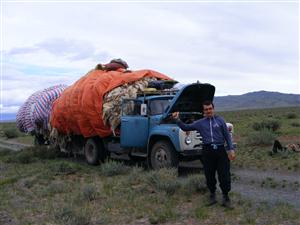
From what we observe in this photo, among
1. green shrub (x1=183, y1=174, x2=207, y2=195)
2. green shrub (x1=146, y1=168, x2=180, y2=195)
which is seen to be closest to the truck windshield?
green shrub (x1=146, y1=168, x2=180, y2=195)

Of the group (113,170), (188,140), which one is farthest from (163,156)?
(113,170)

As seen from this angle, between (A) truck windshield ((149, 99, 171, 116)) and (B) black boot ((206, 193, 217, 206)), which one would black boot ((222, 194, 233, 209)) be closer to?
(B) black boot ((206, 193, 217, 206))

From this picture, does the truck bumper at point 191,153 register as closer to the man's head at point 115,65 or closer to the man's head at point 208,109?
the man's head at point 208,109

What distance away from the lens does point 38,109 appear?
66.1 ft

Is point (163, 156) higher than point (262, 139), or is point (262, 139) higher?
point (262, 139)

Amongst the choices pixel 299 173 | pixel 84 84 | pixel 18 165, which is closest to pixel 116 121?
pixel 84 84

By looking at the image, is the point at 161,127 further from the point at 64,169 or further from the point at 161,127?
the point at 64,169

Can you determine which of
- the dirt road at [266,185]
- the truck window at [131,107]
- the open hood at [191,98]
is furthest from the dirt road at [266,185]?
the truck window at [131,107]

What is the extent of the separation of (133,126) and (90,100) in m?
2.31

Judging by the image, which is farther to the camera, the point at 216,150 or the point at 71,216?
the point at 216,150

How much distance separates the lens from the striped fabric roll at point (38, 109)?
19984 millimetres

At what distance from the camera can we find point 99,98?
1544 centimetres

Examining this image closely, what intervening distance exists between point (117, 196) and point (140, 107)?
177 inches

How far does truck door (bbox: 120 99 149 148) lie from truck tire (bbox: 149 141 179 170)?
30.4 inches
